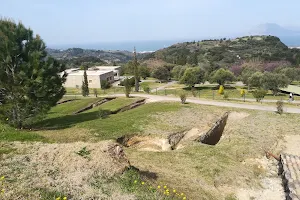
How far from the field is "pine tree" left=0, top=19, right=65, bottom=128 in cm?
312

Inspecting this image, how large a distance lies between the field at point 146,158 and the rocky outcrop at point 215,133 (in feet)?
1.80

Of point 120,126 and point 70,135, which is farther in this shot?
point 120,126

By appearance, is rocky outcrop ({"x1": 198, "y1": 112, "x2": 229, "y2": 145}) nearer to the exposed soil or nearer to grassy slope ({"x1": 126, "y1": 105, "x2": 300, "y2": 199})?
grassy slope ({"x1": 126, "y1": 105, "x2": 300, "y2": 199})

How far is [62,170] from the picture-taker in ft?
32.8

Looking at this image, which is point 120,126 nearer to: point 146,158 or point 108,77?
point 146,158

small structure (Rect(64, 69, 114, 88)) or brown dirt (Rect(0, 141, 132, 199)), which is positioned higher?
brown dirt (Rect(0, 141, 132, 199))

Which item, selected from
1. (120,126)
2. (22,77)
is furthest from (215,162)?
(22,77)

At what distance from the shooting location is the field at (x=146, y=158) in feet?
30.3

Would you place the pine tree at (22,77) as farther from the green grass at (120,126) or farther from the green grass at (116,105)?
the green grass at (116,105)

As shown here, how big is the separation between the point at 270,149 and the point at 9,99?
2004 centimetres

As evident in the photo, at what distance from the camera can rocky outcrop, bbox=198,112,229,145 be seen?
883 inches

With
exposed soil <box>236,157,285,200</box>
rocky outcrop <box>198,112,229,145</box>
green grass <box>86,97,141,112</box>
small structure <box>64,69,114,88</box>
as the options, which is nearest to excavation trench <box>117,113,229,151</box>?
rocky outcrop <box>198,112,229,145</box>

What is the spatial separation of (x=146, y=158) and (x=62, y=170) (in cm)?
699

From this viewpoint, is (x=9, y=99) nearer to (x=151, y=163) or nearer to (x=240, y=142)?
(x=151, y=163)
